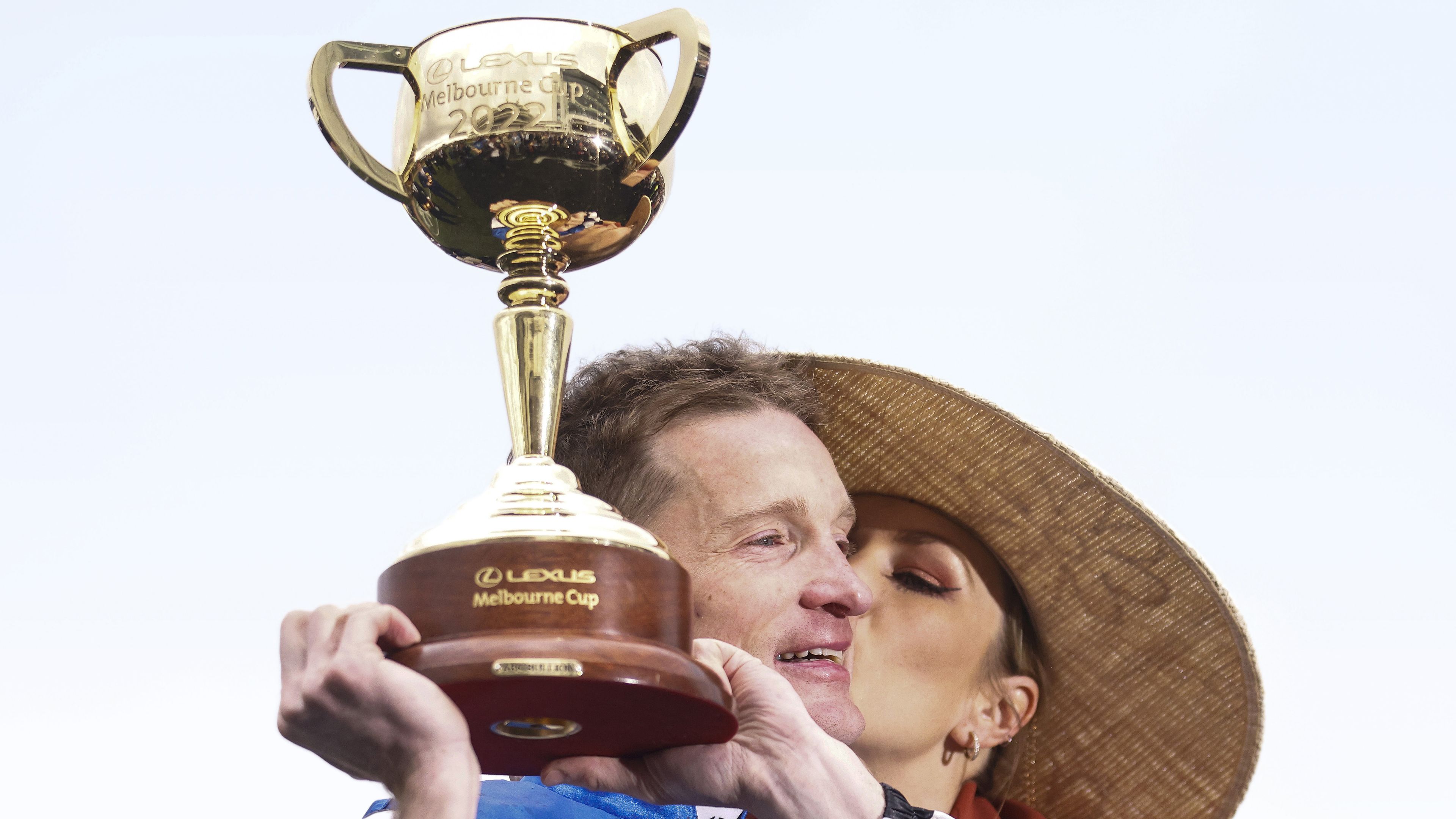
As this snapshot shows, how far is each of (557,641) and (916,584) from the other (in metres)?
1.63

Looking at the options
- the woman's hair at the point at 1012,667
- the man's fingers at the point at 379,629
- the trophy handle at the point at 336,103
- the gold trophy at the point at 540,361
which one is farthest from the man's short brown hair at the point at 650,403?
the man's fingers at the point at 379,629

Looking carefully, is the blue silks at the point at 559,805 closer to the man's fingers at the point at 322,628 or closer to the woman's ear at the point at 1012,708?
the man's fingers at the point at 322,628

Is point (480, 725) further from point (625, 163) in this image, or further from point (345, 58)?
point (345, 58)

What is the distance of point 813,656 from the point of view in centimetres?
257

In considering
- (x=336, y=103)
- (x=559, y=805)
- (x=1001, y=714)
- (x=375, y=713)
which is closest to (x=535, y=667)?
(x=375, y=713)

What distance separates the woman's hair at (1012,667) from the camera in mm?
3248

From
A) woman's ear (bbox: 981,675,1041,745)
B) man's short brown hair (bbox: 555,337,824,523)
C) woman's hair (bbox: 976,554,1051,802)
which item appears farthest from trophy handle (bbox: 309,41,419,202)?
woman's ear (bbox: 981,675,1041,745)

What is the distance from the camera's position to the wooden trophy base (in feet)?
5.10

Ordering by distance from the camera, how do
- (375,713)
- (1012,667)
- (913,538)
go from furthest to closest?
(1012,667) → (913,538) → (375,713)

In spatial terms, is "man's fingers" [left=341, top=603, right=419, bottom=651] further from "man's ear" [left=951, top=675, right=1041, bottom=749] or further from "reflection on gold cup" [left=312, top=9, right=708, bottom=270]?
"man's ear" [left=951, top=675, right=1041, bottom=749]

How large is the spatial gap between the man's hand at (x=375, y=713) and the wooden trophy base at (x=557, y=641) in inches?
1.7

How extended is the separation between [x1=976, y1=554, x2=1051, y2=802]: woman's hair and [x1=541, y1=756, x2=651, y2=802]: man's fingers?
148 centimetres

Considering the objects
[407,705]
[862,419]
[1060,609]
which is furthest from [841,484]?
[407,705]

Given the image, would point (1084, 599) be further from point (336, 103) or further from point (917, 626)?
point (336, 103)
